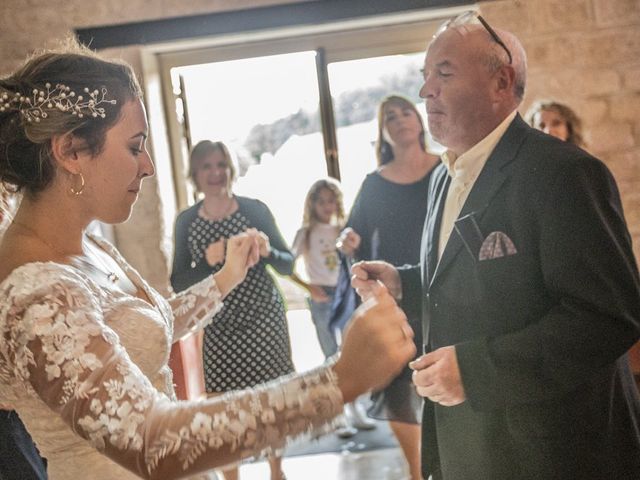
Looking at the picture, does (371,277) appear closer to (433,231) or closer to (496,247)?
(433,231)

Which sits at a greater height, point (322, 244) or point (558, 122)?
point (558, 122)

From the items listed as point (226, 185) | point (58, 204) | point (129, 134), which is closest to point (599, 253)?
point (129, 134)

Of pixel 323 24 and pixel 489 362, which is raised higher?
pixel 323 24

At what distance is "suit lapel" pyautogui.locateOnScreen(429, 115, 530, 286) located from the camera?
167 cm

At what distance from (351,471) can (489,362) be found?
2.47 metres

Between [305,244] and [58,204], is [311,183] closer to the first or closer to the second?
[305,244]

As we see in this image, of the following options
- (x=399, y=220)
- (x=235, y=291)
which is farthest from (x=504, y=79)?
(x=235, y=291)

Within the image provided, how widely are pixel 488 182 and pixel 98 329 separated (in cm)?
98

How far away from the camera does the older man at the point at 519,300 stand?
1507mm

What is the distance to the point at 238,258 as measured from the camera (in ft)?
6.91

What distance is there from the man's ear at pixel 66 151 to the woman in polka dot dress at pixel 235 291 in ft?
6.87

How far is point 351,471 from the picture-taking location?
150 inches

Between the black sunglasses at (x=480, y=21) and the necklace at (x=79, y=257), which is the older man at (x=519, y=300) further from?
the necklace at (x=79, y=257)

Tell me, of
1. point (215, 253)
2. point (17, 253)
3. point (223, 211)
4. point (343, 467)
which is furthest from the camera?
point (343, 467)
